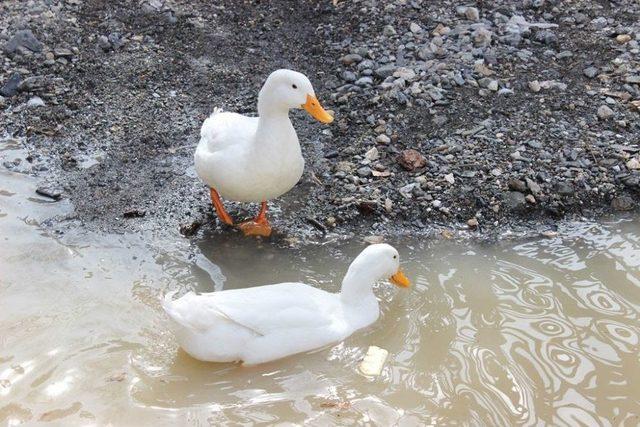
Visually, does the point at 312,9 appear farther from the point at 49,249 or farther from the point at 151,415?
the point at 151,415

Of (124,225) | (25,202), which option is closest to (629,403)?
(124,225)

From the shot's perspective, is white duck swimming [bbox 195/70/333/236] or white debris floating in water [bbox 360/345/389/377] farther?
white duck swimming [bbox 195/70/333/236]

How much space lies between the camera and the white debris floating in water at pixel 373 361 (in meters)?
4.11

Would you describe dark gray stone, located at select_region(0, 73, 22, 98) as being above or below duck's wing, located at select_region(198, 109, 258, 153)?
above

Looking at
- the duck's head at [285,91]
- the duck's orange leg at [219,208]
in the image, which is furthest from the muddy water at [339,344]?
the duck's head at [285,91]

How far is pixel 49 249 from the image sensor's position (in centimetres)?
508

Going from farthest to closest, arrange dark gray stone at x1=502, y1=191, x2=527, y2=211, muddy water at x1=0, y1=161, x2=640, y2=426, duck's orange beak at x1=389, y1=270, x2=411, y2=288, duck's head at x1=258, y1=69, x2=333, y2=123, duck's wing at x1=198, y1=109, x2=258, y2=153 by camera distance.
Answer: dark gray stone at x1=502, y1=191, x2=527, y2=211
duck's wing at x1=198, y1=109, x2=258, y2=153
duck's head at x1=258, y1=69, x2=333, y2=123
duck's orange beak at x1=389, y1=270, x2=411, y2=288
muddy water at x1=0, y1=161, x2=640, y2=426

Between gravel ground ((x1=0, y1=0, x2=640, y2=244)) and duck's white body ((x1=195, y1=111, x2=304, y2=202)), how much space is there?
0.49m

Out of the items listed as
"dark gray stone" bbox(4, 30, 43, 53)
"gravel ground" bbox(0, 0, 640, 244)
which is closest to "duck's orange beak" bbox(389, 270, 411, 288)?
"gravel ground" bbox(0, 0, 640, 244)

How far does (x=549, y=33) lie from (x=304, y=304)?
14.9 feet

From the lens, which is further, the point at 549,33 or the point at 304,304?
the point at 549,33

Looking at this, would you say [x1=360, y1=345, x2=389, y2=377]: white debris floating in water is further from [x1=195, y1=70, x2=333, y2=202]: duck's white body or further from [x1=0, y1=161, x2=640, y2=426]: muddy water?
[x1=195, y1=70, x2=333, y2=202]: duck's white body

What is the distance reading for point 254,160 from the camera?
495 centimetres

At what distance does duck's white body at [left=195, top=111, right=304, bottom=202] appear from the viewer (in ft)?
16.3
